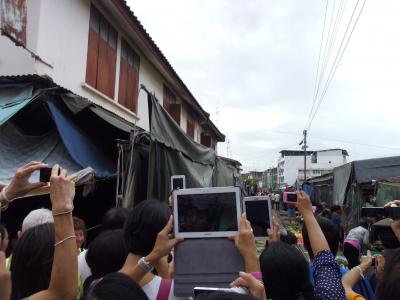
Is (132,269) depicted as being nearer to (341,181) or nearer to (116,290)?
(116,290)

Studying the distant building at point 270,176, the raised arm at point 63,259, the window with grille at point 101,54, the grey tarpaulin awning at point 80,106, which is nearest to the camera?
the raised arm at point 63,259

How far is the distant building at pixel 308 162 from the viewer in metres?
61.5

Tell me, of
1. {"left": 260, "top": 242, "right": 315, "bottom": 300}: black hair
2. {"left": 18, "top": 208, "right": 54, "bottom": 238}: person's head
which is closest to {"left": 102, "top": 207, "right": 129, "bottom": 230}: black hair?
{"left": 18, "top": 208, "right": 54, "bottom": 238}: person's head

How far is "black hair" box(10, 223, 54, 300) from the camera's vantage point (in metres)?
1.95

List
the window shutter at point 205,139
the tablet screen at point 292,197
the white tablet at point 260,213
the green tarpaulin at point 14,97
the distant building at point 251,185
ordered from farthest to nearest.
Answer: the distant building at point 251,185 → the window shutter at point 205,139 → the green tarpaulin at point 14,97 → the tablet screen at point 292,197 → the white tablet at point 260,213

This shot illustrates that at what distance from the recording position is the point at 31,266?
6.44 feet

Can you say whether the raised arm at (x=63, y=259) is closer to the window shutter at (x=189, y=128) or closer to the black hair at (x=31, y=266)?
the black hair at (x=31, y=266)

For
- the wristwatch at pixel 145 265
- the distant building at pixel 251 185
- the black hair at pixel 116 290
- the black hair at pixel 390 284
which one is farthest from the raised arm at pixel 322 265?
the distant building at pixel 251 185

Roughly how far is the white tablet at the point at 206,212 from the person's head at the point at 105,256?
0.65m

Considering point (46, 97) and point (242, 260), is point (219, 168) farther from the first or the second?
point (242, 260)

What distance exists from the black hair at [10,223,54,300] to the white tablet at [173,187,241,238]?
27.6 inches

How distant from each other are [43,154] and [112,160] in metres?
1.24

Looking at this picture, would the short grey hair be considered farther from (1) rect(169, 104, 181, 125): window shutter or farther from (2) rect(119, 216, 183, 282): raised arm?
(1) rect(169, 104, 181, 125): window shutter

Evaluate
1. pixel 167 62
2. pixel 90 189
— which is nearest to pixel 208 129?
pixel 167 62
